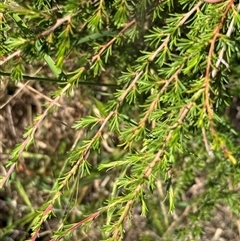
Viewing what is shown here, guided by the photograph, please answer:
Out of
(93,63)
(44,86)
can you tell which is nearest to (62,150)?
(44,86)

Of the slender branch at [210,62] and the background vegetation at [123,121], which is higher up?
the slender branch at [210,62]

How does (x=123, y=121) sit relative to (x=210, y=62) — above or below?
below

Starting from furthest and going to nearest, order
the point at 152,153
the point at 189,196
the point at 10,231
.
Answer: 1. the point at 189,196
2. the point at 10,231
3. the point at 152,153

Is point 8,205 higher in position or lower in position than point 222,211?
higher

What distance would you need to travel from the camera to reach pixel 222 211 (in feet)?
5.67

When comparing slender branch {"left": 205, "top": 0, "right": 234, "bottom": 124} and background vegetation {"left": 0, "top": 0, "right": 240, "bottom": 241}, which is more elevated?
slender branch {"left": 205, "top": 0, "right": 234, "bottom": 124}

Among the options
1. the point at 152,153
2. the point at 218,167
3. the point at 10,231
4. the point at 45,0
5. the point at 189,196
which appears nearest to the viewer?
the point at 152,153

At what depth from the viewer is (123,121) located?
104 centimetres

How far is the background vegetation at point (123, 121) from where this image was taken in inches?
32.4

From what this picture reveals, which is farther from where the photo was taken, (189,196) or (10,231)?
(189,196)

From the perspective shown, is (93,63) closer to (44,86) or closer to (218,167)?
(218,167)

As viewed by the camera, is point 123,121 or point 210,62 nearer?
point 210,62

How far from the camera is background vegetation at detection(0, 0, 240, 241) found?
2.70 ft

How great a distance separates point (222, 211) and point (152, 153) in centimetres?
99
